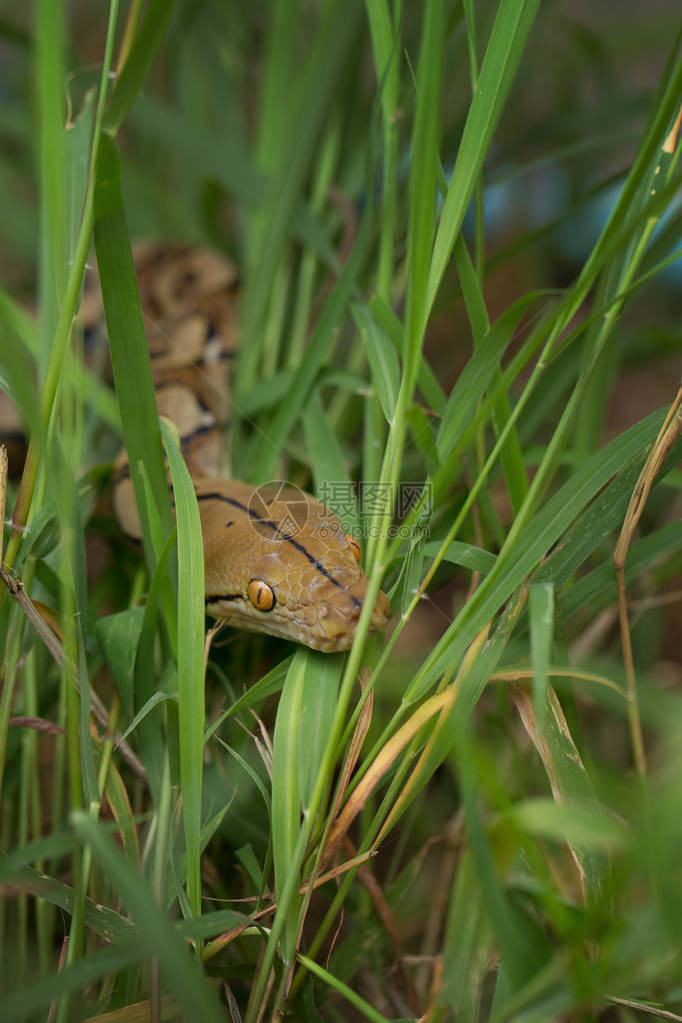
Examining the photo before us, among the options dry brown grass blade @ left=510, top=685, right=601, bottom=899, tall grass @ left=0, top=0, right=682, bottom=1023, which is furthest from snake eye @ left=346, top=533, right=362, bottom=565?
dry brown grass blade @ left=510, top=685, right=601, bottom=899

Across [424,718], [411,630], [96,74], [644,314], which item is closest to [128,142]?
[96,74]

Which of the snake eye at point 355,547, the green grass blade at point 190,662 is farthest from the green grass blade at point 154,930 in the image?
the snake eye at point 355,547

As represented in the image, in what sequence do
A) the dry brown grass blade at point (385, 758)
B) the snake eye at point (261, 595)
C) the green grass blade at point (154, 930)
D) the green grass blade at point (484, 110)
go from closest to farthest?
the green grass blade at point (154, 930)
the dry brown grass blade at point (385, 758)
the green grass blade at point (484, 110)
the snake eye at point (261, 595)

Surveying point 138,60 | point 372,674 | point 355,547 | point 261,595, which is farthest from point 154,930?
point 138,60

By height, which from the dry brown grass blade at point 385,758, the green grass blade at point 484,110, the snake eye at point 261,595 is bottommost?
the dry brown grass blade at point 385,758

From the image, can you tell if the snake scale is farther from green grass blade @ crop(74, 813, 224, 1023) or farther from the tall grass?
green grass blade @ crop(74, 813, 224, 1023)

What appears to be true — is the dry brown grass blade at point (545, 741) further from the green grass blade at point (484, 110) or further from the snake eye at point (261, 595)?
the green grass blade at point (484, 110)
